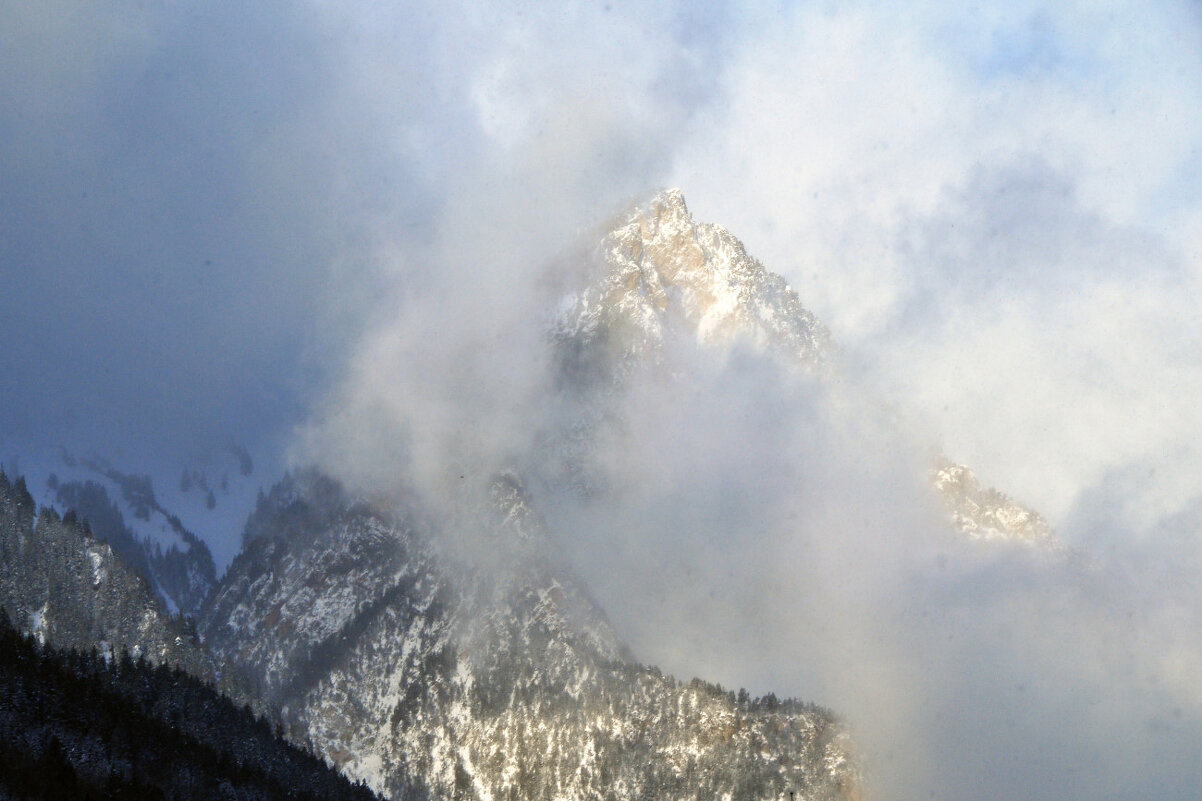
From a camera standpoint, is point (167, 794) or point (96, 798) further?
point (167, 794)

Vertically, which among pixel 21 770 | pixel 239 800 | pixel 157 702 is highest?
pixel 157 702

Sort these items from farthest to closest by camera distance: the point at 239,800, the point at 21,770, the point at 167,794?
the point at 239,800 → the point at 167,794 → the point at 21,770

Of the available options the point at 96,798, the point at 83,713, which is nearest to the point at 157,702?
the point at 83,713

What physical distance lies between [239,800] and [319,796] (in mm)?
27792

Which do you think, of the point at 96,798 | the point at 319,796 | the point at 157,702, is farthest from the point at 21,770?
the point at 319,796

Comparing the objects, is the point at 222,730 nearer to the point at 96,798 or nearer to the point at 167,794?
the point at 167,794

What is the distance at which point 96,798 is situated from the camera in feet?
465

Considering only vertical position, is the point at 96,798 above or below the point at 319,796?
below

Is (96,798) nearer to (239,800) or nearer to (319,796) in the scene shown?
(239,800)

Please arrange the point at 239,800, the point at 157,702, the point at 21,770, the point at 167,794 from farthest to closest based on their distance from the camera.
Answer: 1. the point at 157,702
2. the point at 239,800
3. the point at 167,794
4. the point at 21,770

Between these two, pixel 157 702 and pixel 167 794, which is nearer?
pixel 167 794

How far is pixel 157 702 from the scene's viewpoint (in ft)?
628

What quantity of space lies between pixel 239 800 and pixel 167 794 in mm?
16103

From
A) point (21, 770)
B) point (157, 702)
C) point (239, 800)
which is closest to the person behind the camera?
point (21, 770)
